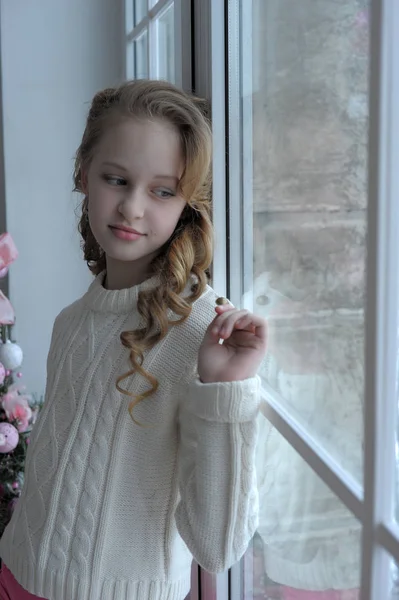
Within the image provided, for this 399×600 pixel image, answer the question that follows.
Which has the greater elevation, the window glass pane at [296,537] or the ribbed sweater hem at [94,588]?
the window glass pane at [296,537]

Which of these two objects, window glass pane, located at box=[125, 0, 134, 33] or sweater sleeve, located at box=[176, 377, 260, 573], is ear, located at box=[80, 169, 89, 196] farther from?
window glass pane, located at box=[125, 0, 134, 33]

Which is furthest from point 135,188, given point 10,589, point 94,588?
point 10,589

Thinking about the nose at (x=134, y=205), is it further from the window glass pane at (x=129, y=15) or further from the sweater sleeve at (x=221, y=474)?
the window glass pane at (x=129, y=15)

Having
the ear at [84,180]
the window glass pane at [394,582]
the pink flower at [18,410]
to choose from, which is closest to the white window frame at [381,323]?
the window glass pane at [394,582]

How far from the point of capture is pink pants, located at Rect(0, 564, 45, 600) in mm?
1143

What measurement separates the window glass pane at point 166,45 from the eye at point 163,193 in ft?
1.82

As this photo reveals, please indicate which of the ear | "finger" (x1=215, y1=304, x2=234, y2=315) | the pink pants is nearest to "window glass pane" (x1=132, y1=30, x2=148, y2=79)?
the ear

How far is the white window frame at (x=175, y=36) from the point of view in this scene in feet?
4.07

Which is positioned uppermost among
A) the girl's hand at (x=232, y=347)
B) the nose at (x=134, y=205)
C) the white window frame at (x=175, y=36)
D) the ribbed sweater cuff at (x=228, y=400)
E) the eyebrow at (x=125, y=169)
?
the white window frame at (x=175, y=36)

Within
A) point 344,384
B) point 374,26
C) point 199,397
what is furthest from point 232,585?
point 374,26

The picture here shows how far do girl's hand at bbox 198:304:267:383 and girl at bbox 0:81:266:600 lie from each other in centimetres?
9

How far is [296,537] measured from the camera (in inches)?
36.2

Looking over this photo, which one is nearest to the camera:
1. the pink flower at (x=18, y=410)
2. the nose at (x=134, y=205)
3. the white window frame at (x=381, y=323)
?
the white window frame at (x=381, y=323)

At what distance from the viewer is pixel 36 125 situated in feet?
6.73
